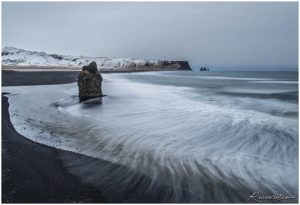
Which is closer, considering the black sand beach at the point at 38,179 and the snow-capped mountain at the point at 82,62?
the black sand beach at the point at 38,179

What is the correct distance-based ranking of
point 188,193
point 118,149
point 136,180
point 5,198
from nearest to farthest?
point 5,198 → point 188,193 → point 136,180 → point 118,149

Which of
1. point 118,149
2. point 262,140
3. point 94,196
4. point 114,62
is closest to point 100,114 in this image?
point 118,149

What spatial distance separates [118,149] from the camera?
8.00 m

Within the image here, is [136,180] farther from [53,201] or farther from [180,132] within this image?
[180,132]

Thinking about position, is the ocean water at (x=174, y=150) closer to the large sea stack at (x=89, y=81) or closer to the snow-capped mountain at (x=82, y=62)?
the large sea stack at (x=89, y=81)

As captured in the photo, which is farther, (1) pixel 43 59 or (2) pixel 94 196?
(1) pixel 43 59

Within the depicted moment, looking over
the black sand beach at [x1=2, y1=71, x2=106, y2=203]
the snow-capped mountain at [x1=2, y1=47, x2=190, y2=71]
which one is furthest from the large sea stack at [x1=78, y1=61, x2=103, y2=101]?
the snow-capped mountain at [x1=2, y1=47, x2=190, y2=71]

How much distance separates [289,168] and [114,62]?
176 meters

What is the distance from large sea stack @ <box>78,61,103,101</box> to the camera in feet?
60.2

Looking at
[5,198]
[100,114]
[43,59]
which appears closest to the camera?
[5,198]

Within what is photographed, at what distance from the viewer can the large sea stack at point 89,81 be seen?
1836cm

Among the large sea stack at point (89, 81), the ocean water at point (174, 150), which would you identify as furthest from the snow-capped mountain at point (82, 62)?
the ocean water at point (174, 150)

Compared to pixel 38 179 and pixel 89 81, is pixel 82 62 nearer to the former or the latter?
pixel 89 81

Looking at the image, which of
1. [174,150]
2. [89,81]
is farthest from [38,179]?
[89,81]
